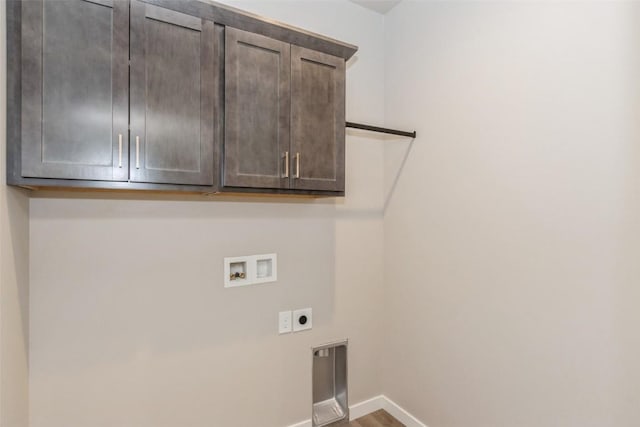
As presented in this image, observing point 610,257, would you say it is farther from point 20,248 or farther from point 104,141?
point 20,248

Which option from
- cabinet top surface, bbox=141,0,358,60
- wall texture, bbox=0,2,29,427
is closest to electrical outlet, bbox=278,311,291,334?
wall texture, bbox=0,2,29,427

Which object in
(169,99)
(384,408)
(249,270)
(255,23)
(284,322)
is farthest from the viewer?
(384,408)

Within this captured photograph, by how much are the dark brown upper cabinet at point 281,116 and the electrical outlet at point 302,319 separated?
0.85 meters

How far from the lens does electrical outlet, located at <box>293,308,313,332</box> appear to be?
2.08 m

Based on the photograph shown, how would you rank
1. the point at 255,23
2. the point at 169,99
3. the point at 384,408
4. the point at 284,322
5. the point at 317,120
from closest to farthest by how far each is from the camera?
the point at 169,99
the point at 255,23
the point at 317,120
the point at 284,322
the point at 384,408

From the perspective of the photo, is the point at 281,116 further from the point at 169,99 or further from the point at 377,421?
the point at 377,421

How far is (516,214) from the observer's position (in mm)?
1592

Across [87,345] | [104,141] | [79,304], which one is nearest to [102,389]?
[87,345]

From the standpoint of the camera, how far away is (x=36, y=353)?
146cm

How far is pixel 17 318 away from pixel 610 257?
93.5 inches

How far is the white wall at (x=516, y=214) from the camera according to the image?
1.27m

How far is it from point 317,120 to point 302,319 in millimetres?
1232

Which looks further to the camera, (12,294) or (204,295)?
(204,295)

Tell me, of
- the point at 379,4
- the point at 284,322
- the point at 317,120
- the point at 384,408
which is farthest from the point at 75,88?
the point at 384,408
